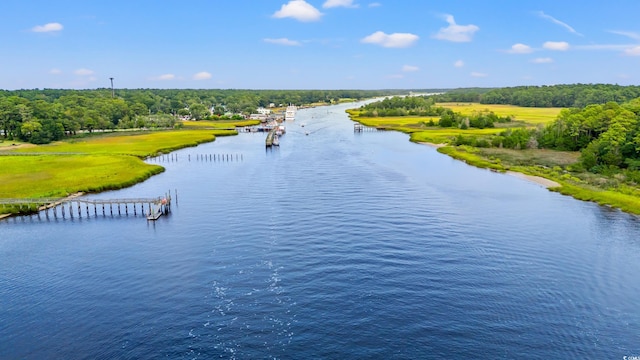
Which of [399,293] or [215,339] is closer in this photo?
[215,339]

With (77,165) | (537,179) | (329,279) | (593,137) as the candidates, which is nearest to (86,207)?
(77,165)

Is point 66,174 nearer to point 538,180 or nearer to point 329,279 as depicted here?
point 329,279

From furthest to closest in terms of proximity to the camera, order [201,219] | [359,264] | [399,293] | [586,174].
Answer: [586,174]
[201,219]
[359,264]
[399,293]

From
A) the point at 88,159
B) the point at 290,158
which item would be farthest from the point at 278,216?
the point at 88,159

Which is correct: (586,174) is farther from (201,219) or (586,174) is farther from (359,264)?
(201,219)

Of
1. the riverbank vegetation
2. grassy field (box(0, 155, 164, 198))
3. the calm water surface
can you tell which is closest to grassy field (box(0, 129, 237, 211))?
grassy field (box(0, 155, 164, 198))

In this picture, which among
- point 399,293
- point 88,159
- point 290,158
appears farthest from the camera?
point 290,158

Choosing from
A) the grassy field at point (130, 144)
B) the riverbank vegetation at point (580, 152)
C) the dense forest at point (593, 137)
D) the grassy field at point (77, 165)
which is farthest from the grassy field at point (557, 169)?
the grassy field at point (130, 144)

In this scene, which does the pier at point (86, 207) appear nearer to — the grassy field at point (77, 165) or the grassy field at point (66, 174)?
the grassy field at point (77, 165)

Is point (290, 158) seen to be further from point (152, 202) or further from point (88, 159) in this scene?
point (152, 202)
